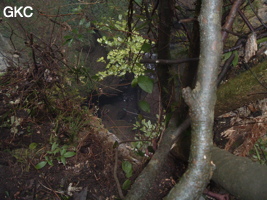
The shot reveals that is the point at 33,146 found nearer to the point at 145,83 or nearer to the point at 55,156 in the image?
the point at 55,156

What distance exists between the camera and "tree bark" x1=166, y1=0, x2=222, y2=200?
1.02 meters

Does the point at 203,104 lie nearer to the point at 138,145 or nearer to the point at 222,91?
the point at 222,91

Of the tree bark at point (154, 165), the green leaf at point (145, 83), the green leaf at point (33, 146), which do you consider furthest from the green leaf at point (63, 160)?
the green leaf at point (145, 83)

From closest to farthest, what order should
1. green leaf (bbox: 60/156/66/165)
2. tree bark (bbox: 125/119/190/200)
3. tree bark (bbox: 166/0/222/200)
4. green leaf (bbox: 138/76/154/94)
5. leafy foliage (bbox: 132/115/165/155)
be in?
tree bark (bbox: 166/0/222/200), tree bark (bbox: 125/119/190/200), green leaf (bbox: 138/76/154/94), green leaf (bbox: 60/156/66/165), leafy foliage (bbox: 132/115/165/155)

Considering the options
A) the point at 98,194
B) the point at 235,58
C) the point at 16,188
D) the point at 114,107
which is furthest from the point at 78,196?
the point at 114,107

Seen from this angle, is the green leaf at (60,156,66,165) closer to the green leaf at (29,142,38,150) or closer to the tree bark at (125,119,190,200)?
the green leaf at (29,142,38,150)

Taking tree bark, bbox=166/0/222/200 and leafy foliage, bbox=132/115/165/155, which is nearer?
tree bark, bbox=166/0/222/200

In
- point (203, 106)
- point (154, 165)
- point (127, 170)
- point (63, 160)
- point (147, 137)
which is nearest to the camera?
point (203, 106)

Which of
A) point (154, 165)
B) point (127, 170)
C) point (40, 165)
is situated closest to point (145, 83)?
point (154, 165)

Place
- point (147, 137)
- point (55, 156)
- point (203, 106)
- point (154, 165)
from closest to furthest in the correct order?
point (203, 106) → point (154, 165) → point (55, 156) → point (147, 137)

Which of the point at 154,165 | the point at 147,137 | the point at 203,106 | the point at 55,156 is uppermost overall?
the point at 203,106

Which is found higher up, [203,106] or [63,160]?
[203,106]

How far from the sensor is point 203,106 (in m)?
1.05

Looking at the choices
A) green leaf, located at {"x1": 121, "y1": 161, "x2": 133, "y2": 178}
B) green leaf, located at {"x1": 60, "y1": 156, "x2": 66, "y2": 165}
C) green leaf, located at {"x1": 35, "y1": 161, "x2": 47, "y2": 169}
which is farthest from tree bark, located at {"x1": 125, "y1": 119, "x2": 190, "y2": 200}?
green leaf, located at {"x1": 35, "y1": 161, "x2": 47, "y2": 169}
